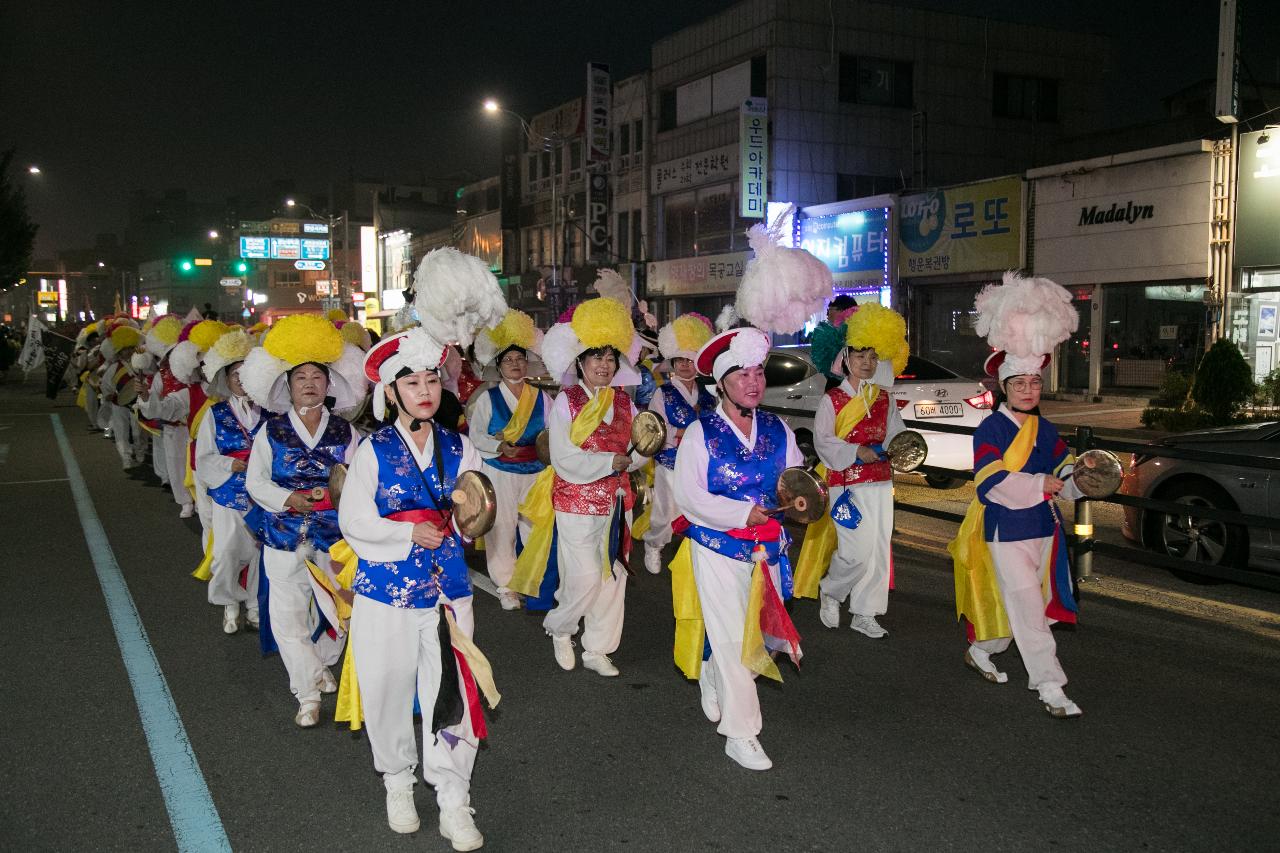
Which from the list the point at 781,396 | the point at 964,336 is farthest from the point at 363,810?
the point at 964,336

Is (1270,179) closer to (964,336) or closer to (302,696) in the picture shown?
(964,336)

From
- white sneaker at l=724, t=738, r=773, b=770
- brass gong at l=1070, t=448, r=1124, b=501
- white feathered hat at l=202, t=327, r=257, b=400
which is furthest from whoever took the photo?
white feathered hat at l=202, t=327, r=257, b=400

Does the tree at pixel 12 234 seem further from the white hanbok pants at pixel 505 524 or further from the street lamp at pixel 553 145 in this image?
the white hanbok pants at pixel 505 524

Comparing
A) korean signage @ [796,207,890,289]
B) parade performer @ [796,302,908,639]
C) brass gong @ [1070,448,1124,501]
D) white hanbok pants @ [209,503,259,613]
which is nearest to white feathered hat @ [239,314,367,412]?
white hanbok pants @ [209,503,259,613]

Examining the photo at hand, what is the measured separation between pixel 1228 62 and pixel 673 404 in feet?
46.3

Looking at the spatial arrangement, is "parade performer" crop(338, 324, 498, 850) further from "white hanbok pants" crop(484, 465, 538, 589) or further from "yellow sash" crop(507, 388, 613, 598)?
"white hanbok pants" crop(484, 465, 538, 589)

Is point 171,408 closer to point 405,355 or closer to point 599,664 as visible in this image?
point 599,664

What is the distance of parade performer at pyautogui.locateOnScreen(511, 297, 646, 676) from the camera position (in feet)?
18.2

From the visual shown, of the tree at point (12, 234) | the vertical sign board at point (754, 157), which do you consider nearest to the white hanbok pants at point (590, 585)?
the vertical sign board at point (754, 157)

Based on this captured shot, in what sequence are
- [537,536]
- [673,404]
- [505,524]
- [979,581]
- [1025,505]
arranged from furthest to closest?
[673,404] < [505,524] < [537,536] < [979,581] < [1025,505]

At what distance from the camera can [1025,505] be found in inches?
189

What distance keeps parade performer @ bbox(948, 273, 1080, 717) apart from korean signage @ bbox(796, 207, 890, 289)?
63.8 feet

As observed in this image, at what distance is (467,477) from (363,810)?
1.39 metres

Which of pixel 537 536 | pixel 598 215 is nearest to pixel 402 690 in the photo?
pixel 537 536
